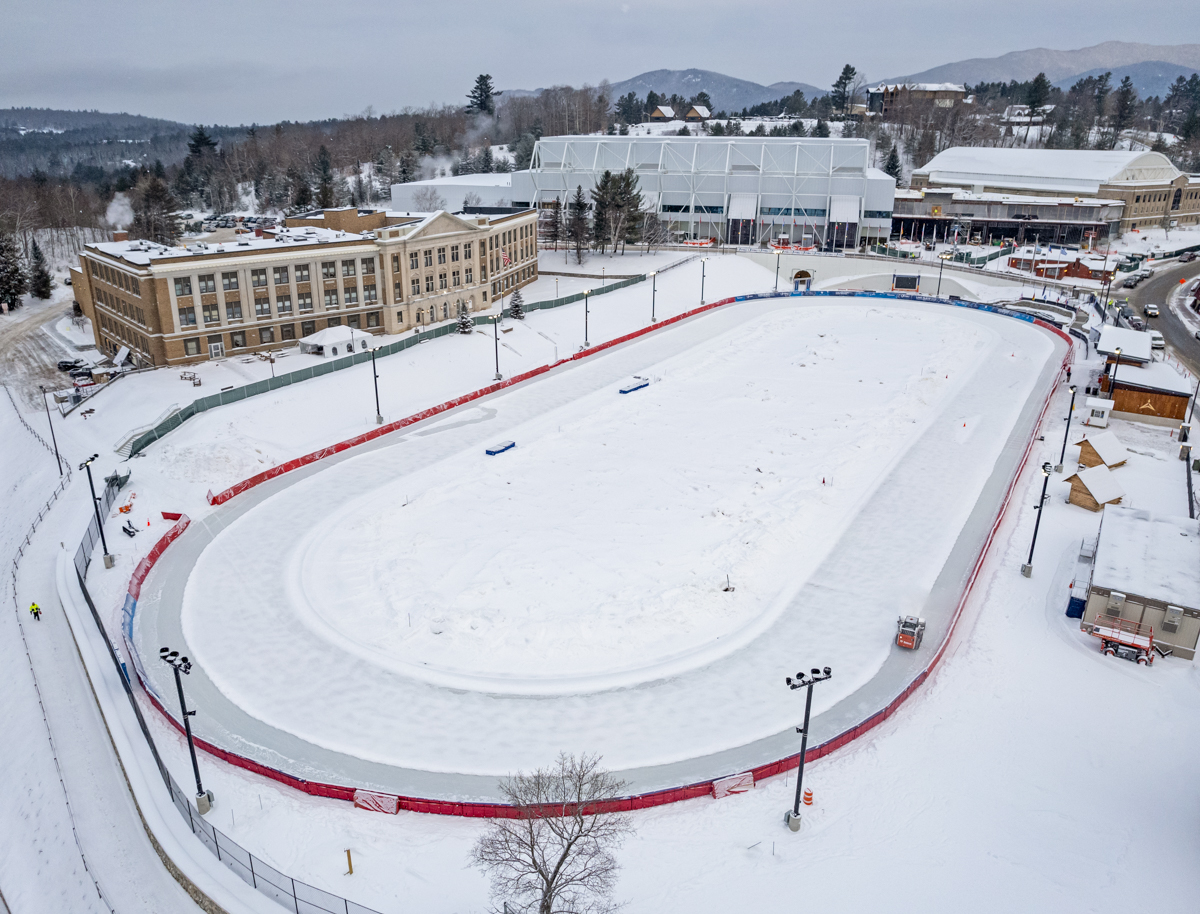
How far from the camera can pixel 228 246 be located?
183 ft

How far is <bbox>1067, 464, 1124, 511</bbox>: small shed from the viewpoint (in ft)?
115

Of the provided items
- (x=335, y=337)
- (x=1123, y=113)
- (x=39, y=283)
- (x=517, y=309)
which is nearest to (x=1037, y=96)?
(x=1123, y=113)

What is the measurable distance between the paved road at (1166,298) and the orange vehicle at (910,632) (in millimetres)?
42923

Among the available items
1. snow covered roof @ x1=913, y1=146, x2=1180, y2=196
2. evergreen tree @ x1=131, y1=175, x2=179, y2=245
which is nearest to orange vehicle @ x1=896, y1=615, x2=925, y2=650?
evergreen tree @ x1=131, y1=175, x2=179, y2=245

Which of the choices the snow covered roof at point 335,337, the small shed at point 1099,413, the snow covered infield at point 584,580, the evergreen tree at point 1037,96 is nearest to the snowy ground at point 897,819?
the snow covered infield at point 584,580

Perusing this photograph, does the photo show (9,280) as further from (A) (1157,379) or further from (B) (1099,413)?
(A) (1157,379)

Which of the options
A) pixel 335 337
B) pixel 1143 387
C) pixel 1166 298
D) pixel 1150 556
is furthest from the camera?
pixel 1166 298

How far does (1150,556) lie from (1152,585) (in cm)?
195

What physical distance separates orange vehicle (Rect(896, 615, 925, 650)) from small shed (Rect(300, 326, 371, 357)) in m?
42.0

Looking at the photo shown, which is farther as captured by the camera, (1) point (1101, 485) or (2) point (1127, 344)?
(2) point (1127, 344)

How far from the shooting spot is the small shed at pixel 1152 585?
25.2m

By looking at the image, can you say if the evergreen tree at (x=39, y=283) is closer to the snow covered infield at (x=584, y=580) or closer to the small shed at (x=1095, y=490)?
the snow covered infield at (x=584, y=580)

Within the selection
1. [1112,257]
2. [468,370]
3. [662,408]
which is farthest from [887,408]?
[1112,257]

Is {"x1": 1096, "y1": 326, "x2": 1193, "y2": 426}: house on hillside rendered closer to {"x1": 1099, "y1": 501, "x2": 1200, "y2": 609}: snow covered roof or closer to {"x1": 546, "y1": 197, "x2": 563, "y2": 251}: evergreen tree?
{"x1": 1099, "y1": 501, "x2": 1200, "y2": 609}: snow covered roof
